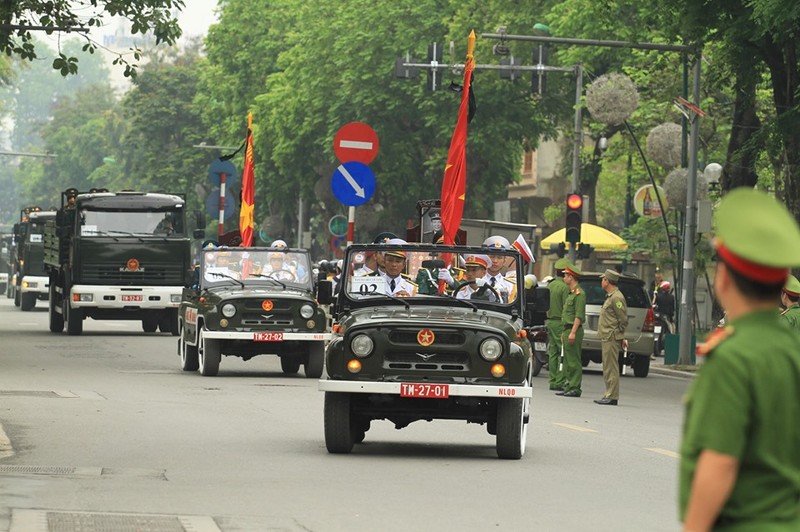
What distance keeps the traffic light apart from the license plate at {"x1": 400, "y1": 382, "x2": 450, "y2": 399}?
24.0 m

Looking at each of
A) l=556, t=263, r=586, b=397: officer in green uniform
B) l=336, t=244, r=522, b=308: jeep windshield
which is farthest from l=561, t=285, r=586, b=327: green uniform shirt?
l=336, t=244, r=522, b=308: jeep windshield

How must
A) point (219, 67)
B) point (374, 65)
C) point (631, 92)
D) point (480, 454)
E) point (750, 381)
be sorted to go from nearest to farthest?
1. point (750, 381)
2. point (480, 454)
3. point (631, 92)
4. point (374, 65)
5. point (219, 67)

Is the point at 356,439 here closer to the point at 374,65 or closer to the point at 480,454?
the point at 480,454

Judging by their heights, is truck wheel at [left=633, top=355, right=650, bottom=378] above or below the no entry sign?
below

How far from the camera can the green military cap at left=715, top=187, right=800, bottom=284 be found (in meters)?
4.57

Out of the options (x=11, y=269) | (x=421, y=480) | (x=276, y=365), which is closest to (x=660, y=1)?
(x=276, y=365)

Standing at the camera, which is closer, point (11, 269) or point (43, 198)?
point (11, 269)

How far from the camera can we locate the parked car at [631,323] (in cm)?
3130

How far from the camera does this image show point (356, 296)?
15.6m

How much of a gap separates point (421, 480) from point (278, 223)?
213 ft

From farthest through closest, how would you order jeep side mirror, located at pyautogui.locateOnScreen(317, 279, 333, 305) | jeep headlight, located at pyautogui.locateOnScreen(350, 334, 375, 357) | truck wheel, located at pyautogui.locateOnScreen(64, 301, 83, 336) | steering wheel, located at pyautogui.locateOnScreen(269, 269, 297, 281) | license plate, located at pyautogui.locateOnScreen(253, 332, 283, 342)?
truck wheel, located at pyautogui.locateOnScreen(64, 301, 83, 336)
steering wheel, located at pyautogui.locateOnScreen(269, 269, 297, 281)
license plate, located at pyautogui.locateOnScreen(253, 332, 283, 342)
jeep side mirror, located at pyautogui.locateOnScreen(317, 279, 333, 305)
jeep headlight, located at pyautogui.locateOnScreen(350, 334, 375, 357)

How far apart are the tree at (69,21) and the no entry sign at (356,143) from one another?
8.68 ft

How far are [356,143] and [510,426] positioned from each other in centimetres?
1066

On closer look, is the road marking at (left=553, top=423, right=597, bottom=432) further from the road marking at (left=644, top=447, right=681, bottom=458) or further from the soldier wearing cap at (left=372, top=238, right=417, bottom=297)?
the soldier wearing cap at (left=372, top=238, right=417, bottom=297)
